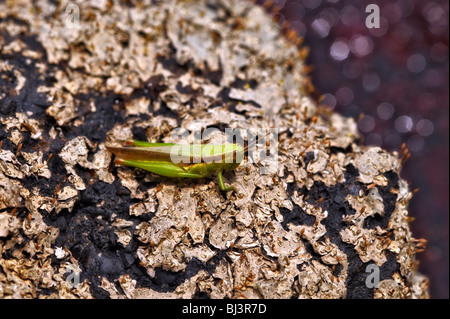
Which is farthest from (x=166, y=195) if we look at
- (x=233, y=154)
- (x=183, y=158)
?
(x=233, y=154)

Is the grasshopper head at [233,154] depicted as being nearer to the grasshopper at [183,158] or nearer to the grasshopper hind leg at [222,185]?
the grasshopper at [183,158]

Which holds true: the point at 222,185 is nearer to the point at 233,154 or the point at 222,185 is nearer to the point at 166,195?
the point at 233,154

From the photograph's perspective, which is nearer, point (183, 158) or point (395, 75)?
point (183, 158)

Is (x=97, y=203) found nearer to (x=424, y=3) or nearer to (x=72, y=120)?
(x=72, y=120)

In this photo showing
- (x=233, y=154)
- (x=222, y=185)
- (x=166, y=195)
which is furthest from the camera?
(x=166, y=195)

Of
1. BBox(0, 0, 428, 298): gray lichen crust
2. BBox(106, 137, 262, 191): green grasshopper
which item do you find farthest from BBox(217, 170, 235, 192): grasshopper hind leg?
BBox(0, 0, 428, 298): gray lichen crust
